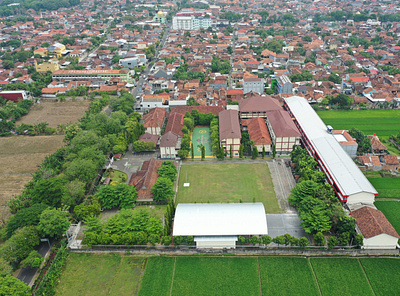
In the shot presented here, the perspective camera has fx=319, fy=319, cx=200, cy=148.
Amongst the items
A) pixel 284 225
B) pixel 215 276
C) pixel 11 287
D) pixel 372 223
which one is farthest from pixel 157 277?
pixel 372 223

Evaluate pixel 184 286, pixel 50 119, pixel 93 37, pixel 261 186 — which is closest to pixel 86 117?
pixel 50 119

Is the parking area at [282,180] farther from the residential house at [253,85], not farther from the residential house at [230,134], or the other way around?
the residential house at [253,85]

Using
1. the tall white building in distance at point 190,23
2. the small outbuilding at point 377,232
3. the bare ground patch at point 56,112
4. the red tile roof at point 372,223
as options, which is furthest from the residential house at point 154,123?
the tall white building in distance at point 190,23

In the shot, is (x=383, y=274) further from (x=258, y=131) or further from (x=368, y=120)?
(x=368, y=120)

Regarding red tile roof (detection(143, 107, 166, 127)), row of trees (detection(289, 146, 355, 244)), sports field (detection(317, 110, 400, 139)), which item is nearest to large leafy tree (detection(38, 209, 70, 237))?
red tile roof (detection(143, 107, 166, 127))

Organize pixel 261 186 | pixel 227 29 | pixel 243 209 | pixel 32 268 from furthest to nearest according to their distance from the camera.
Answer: pixel 227 29 → pixel 261 186 → pixel 243 209 → pixel 32 268

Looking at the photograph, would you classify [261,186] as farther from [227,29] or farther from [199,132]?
[227,29]

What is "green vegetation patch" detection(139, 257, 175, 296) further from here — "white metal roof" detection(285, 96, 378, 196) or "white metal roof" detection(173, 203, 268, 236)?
"white metal roof" detection(285, 96, 378, 196)
